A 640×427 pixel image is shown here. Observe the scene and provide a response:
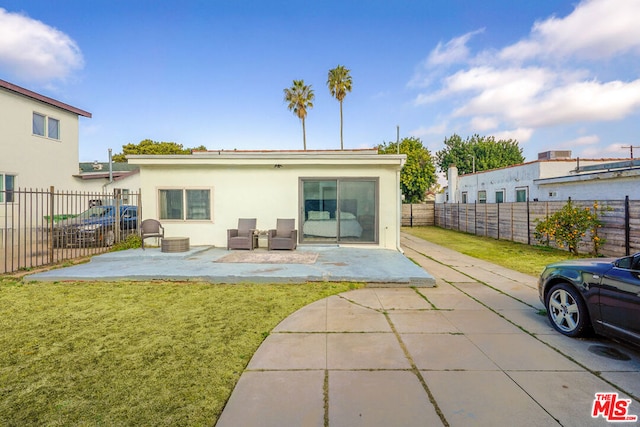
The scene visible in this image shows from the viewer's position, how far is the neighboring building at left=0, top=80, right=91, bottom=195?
13.7 m

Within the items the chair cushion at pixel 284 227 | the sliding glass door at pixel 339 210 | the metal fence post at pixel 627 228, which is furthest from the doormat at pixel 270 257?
the metal fence post at pixel 627 228

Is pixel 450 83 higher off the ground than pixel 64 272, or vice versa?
pixel 450 83

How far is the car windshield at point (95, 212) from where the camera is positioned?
426 inches

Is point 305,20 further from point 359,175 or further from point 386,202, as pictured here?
point 386,202

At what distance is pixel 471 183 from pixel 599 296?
2313 cm

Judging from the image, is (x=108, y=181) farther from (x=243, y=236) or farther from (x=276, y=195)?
(x=276, y=195)

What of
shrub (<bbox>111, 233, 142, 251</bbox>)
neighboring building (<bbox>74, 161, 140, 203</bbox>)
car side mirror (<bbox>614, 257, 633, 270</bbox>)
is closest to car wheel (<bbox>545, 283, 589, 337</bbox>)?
car side mirror (<bbox>614, 257, 633, 270</bbox>)

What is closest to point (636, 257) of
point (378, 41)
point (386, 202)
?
point (386, 202)

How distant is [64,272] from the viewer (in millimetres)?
6340

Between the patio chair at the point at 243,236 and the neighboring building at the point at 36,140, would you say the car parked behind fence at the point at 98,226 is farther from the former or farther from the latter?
the neighboring building at the point at 36,140

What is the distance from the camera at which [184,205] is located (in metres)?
9.98

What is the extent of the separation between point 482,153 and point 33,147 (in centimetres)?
4766

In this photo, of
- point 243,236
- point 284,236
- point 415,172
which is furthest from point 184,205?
point 415,172

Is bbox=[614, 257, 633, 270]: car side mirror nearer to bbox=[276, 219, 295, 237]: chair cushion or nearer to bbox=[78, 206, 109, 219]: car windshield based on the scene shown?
bbox=[276, 219, 295, 237]: chair cushion
